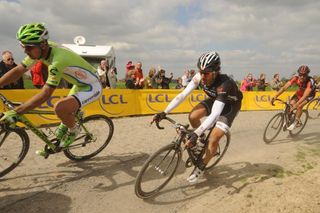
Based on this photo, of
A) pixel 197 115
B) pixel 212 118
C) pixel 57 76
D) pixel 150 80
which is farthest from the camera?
pixel 150 80

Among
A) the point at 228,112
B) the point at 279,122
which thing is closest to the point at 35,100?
the point at 228,112

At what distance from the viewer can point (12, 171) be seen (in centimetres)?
530

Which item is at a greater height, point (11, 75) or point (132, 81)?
point (11, 75)

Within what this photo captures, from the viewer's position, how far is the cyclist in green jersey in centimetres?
435

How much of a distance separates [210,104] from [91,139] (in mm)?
2463

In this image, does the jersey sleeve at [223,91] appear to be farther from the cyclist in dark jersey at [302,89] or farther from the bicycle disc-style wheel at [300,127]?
the bicycle disc-style wheel at [300,127]

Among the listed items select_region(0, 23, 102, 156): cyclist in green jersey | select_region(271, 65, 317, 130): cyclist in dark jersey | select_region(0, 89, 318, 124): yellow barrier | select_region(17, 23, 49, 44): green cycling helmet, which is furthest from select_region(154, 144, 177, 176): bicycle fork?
select_region(0, 89, 318, 124): yellow barrier

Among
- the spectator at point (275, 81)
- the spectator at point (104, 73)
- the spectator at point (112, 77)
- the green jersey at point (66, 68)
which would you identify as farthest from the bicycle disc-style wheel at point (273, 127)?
the spectator at point (275, 81)

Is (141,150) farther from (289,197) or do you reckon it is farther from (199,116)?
(289,197)

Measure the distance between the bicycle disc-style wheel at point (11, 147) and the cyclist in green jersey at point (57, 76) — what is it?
345mm

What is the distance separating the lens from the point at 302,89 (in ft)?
30.1

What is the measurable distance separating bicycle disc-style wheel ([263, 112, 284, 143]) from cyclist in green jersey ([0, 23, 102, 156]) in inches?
217

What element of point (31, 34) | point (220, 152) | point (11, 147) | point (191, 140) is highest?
point (31, 34)

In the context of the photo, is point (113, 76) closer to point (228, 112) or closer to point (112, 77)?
point (112, 77)
